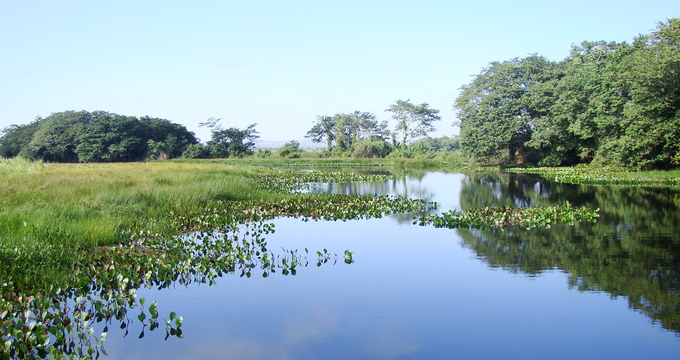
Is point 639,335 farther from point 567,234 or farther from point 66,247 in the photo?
point 66,247

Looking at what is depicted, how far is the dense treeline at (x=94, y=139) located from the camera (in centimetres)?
5375

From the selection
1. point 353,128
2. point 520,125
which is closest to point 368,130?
point 353,128

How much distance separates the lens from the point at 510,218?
12.9 meters

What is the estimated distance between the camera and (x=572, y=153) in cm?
3956

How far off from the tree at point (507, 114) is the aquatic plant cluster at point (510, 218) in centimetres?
2712

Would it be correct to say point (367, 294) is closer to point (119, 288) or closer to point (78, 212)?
point (119, 288)

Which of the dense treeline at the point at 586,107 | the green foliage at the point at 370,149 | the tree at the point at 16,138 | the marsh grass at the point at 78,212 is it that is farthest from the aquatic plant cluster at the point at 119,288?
the tree at the point at 16,138

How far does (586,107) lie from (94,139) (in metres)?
48.7

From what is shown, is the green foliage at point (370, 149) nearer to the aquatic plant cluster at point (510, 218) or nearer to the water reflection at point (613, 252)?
the water reflection at point (613, 252)

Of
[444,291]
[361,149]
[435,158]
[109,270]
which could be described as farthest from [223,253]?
[361,149]

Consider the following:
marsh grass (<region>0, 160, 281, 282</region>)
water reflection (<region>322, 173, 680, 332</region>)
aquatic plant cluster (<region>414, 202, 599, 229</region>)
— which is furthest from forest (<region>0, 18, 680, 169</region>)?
marsh grass (<region>0, 160, 281, 282</region>)

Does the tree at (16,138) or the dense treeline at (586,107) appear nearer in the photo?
the dense treeline at (586,107)

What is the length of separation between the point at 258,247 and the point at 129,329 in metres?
4.22

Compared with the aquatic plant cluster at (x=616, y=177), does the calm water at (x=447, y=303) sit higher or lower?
lower
